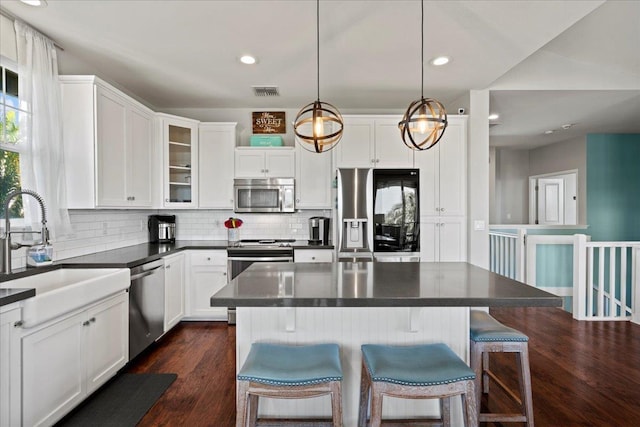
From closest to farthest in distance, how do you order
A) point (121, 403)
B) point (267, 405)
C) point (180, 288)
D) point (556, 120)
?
1. point (267, 405)
2. point (121, 403)
3. point (180, 288)
4. point (556, 120)

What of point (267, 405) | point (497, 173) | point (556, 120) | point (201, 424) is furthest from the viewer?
point (497, 173)

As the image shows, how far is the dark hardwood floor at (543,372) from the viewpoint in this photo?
2.19 meters

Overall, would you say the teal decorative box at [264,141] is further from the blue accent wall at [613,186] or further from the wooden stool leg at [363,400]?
the blue accent wall at [613,186]

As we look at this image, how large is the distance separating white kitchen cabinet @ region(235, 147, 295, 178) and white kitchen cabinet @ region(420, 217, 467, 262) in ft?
5.67

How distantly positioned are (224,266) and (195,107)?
2.15 metres

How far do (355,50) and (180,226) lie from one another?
121 inches

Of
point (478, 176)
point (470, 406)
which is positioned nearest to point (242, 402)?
point (470, 406)

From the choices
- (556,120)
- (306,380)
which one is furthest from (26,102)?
(556,120)

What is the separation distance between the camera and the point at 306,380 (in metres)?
1.41

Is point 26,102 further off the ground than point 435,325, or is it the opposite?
point 26,102

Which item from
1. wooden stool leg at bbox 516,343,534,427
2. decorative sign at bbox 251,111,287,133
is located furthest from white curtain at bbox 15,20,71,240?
wooden stool leg at bbox 516,343,534,427

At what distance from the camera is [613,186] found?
597 cm

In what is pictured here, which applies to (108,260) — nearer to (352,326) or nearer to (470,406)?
(352,326)

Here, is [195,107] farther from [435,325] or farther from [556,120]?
[556,120]
